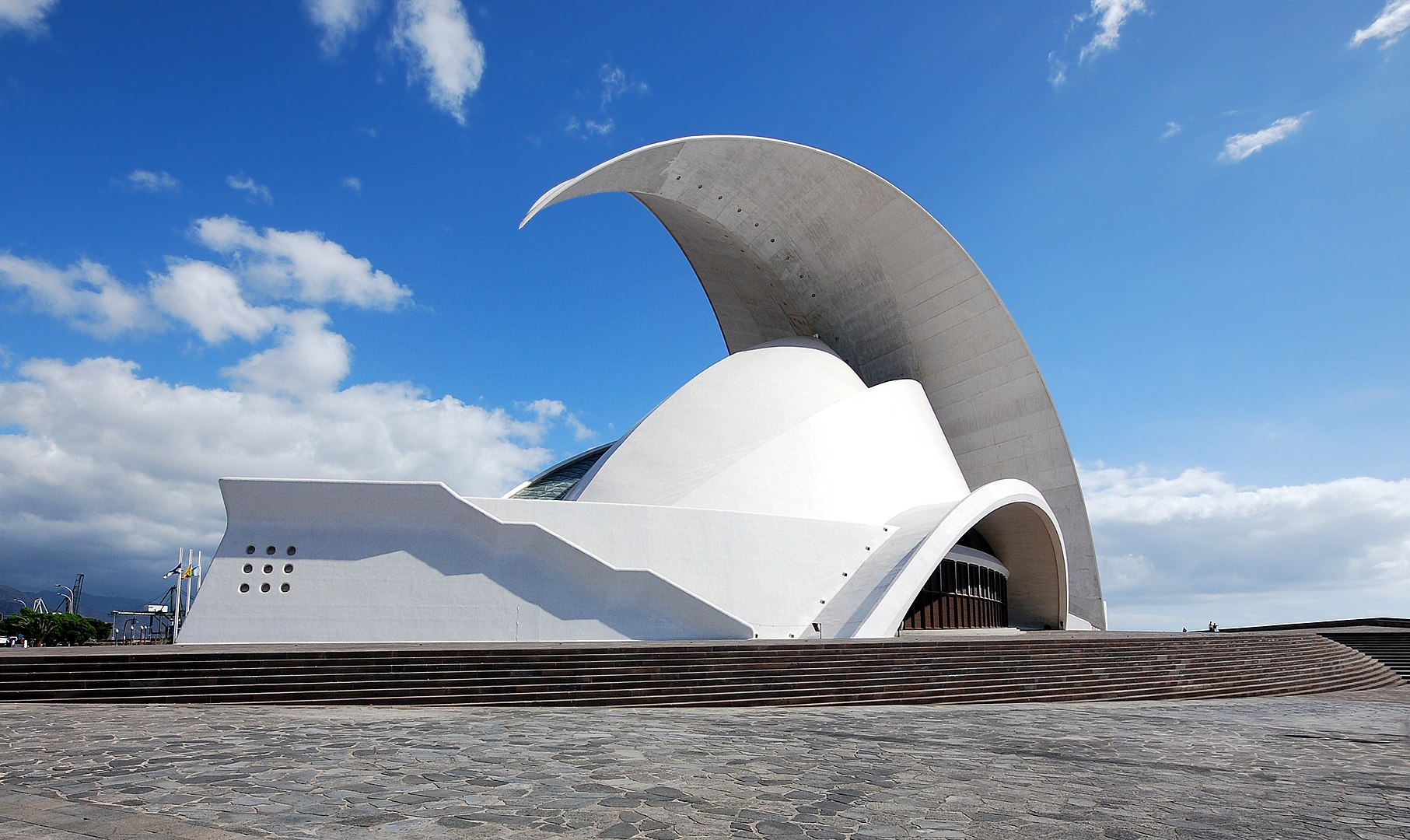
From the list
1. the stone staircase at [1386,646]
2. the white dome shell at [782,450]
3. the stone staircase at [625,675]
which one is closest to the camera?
the stone staircase at [625,675]

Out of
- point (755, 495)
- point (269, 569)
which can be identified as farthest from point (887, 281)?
point (269, 569)

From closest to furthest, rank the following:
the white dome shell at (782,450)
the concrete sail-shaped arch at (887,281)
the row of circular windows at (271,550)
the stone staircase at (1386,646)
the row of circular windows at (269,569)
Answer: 1. the row of circular windows at (269,569)
2. the row of circular windows at (271,550)
3. the stone staircase at (1386,646)
4. the white dome shell at (782,450)
5. the concrete sail-shaped arch at (887,281)

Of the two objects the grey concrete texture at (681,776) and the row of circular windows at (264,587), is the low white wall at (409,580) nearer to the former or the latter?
the row of circular windows at (264,587)

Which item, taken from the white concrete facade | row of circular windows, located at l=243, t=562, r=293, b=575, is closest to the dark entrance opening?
the white concrete facade

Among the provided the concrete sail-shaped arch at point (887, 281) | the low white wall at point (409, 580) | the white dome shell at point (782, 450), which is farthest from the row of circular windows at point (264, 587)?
the concrete sail-shaped arch at point (887, 281)

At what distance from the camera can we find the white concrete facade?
50.1 feet

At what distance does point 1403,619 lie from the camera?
3000cm

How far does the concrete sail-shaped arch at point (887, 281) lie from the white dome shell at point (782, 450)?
9.92 ft

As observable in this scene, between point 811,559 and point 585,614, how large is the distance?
5.10 metres

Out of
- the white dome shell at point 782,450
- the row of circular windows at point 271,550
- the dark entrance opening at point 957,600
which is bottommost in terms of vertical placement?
the dark entrance opening at point 957,600

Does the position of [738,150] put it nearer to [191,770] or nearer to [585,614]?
[585,614]

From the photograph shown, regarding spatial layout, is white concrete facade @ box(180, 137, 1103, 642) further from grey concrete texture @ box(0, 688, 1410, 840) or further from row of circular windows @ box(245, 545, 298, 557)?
grey concrete texture @ box(0, 688, 1410, 840)

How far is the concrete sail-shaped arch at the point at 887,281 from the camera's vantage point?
2427cm

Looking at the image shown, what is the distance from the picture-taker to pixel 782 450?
19.9 m
